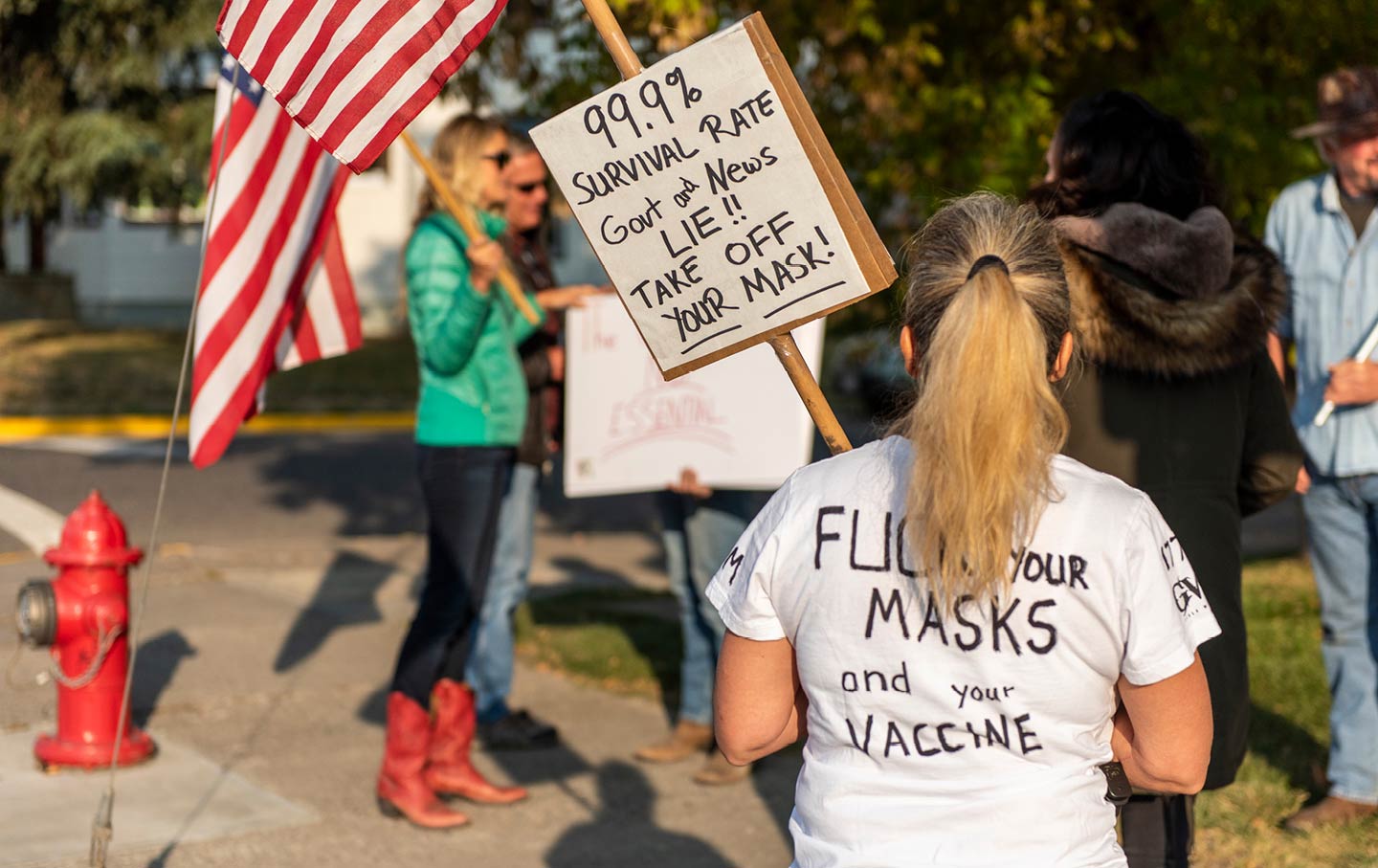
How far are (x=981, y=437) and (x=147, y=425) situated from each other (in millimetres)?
17147

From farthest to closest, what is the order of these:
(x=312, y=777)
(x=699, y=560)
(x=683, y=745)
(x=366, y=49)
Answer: (x=683, y=745), (x=699, y=560), (x=312, y=777), (x=366, y=49)

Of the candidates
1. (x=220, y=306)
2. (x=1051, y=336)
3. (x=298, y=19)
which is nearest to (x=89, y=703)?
(x=220, y=306)

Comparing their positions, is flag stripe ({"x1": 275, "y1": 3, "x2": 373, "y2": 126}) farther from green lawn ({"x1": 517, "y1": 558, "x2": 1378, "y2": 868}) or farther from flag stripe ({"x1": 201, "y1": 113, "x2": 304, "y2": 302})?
green lawn ({"x1": 517, "y1": 558, "x2": 1378, "y2": 868})

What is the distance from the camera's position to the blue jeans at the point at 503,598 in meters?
5.82

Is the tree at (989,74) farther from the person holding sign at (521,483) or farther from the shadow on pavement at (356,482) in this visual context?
the shadow on pavement at (356,482)

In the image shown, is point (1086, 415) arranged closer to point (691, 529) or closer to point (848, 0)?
point (691, 529)

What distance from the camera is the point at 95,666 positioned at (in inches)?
210

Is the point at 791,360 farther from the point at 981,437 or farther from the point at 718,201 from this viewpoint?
the point at 981,437

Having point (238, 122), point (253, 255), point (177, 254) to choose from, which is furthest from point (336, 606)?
point (177, 254)

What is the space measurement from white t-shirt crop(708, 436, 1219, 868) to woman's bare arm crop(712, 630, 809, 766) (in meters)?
0.08

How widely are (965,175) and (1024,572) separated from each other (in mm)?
5930

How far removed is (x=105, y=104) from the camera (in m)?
24.2

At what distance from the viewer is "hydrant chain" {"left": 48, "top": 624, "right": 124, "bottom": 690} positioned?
5.30 metres

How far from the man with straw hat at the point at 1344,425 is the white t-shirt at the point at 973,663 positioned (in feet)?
9.33
